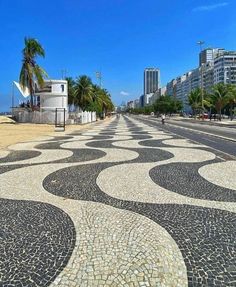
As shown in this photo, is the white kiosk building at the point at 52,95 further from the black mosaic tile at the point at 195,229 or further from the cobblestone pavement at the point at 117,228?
the black mosaic tile at the point at 195,229

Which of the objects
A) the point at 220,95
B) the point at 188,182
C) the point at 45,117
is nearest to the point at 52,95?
the point at 45,117

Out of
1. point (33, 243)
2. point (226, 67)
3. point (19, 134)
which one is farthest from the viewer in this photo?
point (226, 67)

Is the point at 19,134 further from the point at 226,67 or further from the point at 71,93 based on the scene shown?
the point at 226,67

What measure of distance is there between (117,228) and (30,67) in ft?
142

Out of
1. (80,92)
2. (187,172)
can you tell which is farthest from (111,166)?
(80,92)

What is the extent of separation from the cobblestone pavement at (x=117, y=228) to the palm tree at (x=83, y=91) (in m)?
57.9

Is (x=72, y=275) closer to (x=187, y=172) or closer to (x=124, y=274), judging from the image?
(x=124, y=274)

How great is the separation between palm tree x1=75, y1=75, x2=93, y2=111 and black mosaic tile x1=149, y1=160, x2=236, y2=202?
5736cm

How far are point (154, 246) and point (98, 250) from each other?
719mm

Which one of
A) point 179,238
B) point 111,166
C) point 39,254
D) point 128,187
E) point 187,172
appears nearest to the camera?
point 39,254

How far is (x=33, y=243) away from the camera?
4180 millimetres

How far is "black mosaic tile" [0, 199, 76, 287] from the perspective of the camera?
3.42 meters

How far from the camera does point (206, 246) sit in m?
4.09

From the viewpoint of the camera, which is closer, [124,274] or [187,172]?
[124,274]
